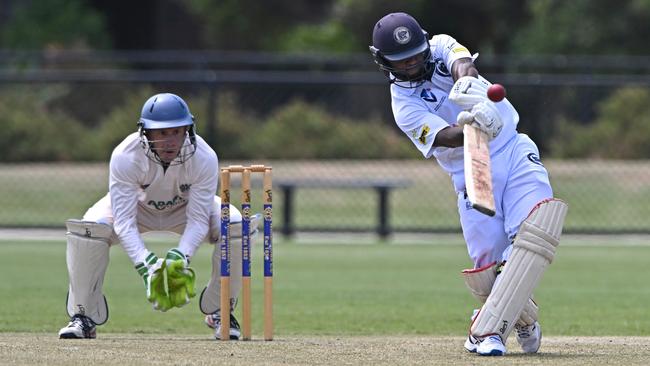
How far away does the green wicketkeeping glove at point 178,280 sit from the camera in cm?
737

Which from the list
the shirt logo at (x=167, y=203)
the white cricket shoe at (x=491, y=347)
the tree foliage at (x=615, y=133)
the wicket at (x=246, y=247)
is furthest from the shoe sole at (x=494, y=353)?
the tree foliage at (x=615, y=133)

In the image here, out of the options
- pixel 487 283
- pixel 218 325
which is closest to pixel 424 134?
pixel 487 283

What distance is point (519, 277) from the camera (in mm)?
6844

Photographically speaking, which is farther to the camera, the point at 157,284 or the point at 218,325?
the point at 218,325

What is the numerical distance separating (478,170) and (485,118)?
289 millimetres

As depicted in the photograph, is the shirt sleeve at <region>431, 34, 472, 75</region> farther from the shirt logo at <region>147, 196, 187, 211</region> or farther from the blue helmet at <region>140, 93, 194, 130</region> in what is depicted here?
the shirt logo at <region>147, 196, 187, 211</region>

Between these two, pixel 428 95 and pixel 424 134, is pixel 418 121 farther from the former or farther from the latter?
pixel 428 95

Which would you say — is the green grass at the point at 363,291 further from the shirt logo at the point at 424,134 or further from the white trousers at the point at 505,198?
the shirt logo at the point at 424,134

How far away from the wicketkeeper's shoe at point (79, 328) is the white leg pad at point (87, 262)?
0.03 metres

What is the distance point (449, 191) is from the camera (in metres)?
19.0

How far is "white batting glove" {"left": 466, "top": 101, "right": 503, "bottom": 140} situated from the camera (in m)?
6.80

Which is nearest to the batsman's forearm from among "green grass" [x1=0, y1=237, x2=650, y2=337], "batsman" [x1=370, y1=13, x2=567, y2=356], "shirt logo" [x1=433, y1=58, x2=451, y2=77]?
"batsman" [x1=370, y1=13, x2=567, y2=356]

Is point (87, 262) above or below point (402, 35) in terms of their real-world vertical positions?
below

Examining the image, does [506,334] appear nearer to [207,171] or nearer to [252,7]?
[207,171]
